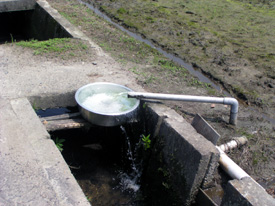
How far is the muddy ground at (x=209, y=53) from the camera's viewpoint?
5305 mm

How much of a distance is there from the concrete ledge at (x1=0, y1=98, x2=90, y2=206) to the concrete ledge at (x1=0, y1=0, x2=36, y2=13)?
6.66 meters

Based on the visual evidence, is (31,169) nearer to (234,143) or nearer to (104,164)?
(104,164)

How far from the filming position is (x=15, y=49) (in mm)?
6734

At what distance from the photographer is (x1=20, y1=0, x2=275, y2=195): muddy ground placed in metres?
5.30

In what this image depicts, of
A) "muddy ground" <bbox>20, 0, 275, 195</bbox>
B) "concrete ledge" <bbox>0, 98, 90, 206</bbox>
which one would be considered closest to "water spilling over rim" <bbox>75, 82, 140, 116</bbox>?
"muddy ground" <bbox>20, 0, 275, 195</bbox>

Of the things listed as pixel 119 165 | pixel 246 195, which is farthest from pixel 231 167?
pixel 119 165

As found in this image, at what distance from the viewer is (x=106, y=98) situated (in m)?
5.23

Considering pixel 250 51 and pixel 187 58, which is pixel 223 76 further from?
pixel 250 51

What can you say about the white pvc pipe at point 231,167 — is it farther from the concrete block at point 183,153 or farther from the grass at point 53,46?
the grass at point 53,46

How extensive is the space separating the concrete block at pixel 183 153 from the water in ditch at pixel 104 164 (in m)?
0.66

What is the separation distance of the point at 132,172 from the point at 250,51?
5.08 metres

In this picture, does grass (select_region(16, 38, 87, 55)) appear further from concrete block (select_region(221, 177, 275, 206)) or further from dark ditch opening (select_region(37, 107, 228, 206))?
concrete block (select_region(221, 177, 275, 206))

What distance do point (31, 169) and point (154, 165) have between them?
1.93 meters

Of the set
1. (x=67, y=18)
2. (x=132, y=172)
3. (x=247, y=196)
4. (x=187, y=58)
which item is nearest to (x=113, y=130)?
(x=132, y=172)
